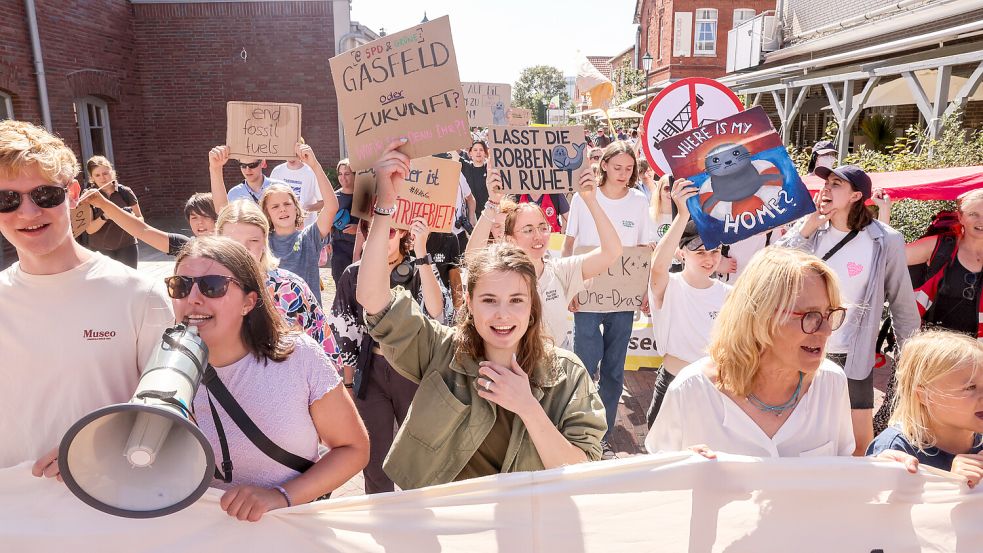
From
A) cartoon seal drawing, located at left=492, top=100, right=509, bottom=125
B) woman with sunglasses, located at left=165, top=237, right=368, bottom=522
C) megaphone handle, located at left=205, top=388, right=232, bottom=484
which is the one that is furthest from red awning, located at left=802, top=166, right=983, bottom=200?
cartoon seal drawing, located at left=492, top=100, right=509, bottom=125

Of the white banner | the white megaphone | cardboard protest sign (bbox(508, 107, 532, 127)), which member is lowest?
the white banner

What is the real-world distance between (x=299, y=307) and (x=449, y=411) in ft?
4.61

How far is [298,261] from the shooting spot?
15.1 feet

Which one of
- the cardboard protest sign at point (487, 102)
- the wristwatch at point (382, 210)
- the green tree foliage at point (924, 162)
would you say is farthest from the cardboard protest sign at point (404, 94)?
the cardboard protest sign at point (487, 102)

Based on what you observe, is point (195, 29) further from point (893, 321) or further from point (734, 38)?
point (734, 38)

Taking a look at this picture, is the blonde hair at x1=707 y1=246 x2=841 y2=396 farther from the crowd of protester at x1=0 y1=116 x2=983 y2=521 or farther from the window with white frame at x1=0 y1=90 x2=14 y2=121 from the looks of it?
the window with white frame at x1=0 y1=90 x2=14 y2=121

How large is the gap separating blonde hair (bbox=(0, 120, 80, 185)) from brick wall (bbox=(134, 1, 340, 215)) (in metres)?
13.0

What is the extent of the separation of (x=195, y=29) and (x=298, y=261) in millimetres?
12247

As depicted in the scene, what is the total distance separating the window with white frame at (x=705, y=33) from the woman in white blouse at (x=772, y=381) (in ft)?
108

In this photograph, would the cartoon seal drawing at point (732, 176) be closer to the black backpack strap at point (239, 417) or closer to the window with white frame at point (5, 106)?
the black backpack strap at point (239, 417)

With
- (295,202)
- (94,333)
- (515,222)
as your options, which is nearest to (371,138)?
(515,222)

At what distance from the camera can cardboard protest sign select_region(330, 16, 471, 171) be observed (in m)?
2.76

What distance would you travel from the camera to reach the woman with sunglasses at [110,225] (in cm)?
607

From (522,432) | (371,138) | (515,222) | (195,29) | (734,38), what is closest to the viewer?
(522,432)
